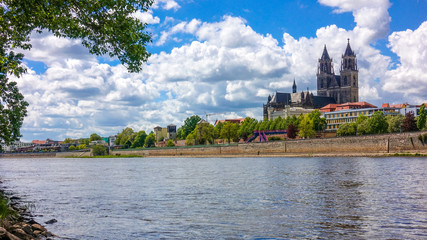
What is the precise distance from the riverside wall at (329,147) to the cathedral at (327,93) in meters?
69.1

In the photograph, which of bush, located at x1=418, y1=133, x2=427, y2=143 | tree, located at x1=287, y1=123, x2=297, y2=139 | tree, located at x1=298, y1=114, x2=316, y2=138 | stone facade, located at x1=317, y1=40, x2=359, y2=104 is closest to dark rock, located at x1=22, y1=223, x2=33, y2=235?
bush, located at x1=418, y1=133, x2=427, y2=143

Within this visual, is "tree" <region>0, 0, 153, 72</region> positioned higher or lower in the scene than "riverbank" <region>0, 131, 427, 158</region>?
higher

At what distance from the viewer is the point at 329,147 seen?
259 feet

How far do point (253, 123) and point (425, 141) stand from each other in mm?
74454

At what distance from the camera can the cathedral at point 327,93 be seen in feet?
582

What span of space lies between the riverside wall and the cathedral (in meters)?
69.1

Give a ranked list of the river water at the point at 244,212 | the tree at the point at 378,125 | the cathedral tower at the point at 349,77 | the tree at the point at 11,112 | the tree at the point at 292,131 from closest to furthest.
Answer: the river water at the point at 244,212
the tree at the point at 11,112
the tree at the point at 378,125
the tree at the point at 292,131
the cathedral tower at the point at 349,77

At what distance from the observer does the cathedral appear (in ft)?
582

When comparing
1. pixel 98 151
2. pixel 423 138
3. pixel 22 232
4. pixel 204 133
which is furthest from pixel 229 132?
pixel 22 232

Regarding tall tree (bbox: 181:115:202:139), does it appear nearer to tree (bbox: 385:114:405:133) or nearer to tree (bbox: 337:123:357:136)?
tree (bbox: 337:123:357:136)

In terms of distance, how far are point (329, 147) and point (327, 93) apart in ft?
389

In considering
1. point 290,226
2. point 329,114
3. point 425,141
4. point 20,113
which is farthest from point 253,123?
point 290,226

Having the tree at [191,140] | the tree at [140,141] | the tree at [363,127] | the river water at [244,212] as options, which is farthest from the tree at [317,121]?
the river water at [244,212]

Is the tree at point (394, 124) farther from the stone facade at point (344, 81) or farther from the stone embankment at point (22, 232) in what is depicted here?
the stone facade at point (344, 81)
